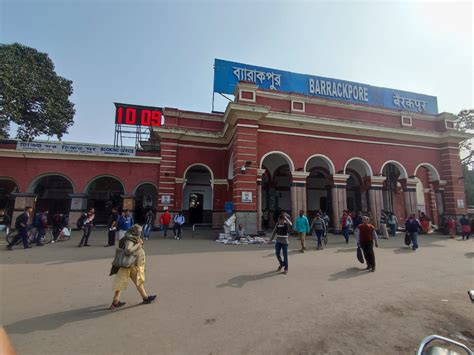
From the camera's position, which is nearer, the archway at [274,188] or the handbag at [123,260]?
the handbag at [123,260]

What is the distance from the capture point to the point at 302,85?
55.6ft

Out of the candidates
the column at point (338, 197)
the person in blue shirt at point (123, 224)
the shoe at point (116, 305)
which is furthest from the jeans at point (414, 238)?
the person in blue shirt at point (123, 224)

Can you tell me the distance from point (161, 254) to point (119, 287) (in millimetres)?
4328

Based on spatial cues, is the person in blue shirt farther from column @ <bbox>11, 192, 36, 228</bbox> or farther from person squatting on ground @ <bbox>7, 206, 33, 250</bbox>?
column @ <bbox>11, 192, 36, 228</bbox>

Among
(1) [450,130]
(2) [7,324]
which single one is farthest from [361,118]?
Result: (2) [7,324]

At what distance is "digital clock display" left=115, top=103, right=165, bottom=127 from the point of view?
70.6ft

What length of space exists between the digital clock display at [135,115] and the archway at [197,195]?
724cm

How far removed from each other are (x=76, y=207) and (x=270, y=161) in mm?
14055

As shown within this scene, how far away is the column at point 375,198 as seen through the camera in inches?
560

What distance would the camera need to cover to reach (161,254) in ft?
26.6

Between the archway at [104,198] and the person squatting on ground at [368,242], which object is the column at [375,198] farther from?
the archway at [104,198]

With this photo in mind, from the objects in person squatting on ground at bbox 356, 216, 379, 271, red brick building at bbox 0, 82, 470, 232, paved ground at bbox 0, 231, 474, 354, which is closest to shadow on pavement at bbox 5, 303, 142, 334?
paved ground at bbox 0, 231, 474, 354

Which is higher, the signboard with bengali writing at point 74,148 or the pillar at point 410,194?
the signboard with bengali writing at point 74,148

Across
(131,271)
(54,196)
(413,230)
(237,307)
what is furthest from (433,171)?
(54,196)
